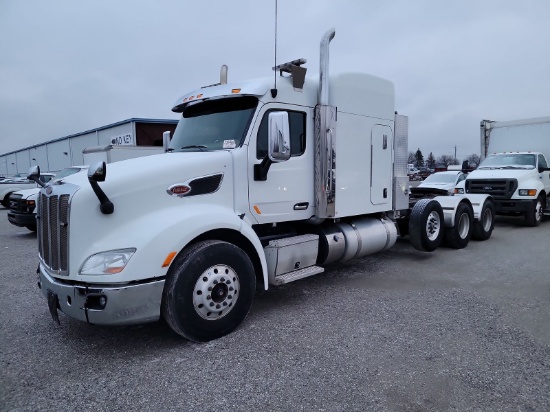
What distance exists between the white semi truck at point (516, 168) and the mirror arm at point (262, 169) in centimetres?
1015

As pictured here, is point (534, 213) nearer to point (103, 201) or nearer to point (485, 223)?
point (485, 223)

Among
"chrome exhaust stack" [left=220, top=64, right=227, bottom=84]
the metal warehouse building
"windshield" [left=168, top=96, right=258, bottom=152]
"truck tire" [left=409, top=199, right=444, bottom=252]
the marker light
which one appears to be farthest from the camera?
the metal warehouse building

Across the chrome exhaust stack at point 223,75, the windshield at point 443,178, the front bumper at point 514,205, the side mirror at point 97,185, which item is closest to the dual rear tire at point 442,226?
the front bumper at point 514,205

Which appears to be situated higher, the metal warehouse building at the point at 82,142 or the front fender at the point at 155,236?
the metal warehouse building at the point at 82,142

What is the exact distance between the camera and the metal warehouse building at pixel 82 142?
66.2 feet

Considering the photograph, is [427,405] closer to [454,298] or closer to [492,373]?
[492,373]

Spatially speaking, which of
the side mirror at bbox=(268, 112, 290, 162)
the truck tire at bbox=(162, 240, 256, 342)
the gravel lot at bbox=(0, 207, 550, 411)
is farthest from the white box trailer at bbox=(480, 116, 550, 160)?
the truck tire at bbox=(162, 240, 256, 342)

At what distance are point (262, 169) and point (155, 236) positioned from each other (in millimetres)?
1591

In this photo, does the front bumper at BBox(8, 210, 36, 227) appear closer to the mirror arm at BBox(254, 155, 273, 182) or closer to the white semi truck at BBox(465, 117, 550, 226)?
the mirror arm at BBox(254, 155, 273, 182)

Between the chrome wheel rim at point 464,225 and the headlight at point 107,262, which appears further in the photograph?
the chrome wheel rim at point 464,225

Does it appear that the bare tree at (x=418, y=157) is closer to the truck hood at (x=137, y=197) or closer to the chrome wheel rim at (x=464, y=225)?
the chrome wheel rim at (x=464, y=225)

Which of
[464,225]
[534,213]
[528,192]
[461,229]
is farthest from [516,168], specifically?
[461,229]

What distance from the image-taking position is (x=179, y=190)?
13.1 feet

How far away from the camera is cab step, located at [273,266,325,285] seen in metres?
4.70
